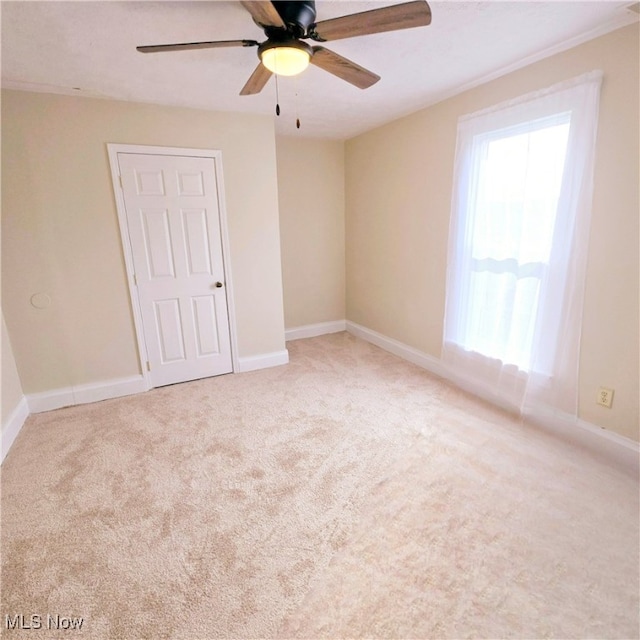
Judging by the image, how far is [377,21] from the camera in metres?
1.43

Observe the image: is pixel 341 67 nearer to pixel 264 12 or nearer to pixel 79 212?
pixel 264 12

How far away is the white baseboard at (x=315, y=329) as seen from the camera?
4.71 m

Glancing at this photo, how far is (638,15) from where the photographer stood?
5.83 ft

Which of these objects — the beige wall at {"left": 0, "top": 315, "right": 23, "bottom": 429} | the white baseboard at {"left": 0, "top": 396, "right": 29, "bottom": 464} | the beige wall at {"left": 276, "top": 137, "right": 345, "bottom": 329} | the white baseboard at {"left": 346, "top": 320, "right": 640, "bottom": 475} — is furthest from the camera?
the beige wall at {"left": 276, "top": 137, "right": 345, "bottom": 329}

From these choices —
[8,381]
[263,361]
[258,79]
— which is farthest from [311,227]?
[8,381]

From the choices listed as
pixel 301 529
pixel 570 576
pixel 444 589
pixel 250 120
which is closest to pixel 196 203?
pixel 250 120

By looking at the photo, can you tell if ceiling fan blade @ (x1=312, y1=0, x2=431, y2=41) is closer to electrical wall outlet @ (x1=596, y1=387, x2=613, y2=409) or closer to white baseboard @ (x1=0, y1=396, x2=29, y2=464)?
electrical wall outlet @ (x1=596, y1=387, x2=613, y2=409)

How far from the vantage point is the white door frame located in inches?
113

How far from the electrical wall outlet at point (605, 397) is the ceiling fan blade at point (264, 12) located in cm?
268

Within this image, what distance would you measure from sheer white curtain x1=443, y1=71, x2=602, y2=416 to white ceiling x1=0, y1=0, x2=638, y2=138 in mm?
340

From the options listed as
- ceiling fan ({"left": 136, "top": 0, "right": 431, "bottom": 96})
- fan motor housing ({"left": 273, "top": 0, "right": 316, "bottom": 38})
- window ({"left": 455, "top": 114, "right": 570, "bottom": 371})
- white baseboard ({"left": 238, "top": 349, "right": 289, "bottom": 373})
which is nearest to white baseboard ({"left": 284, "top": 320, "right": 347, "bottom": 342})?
white baseboard ({"left": 238, "top": 349, "right": 289, "bottom": 373})

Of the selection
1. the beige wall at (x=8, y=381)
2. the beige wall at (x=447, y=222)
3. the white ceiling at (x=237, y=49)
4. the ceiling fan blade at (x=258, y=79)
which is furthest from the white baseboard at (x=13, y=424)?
the beige wall at (x=447, y=222)

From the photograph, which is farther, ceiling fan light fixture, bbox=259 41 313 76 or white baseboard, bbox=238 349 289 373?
white baseboard, bbox=238 349 289 373

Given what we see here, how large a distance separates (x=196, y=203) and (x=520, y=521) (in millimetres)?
3334
